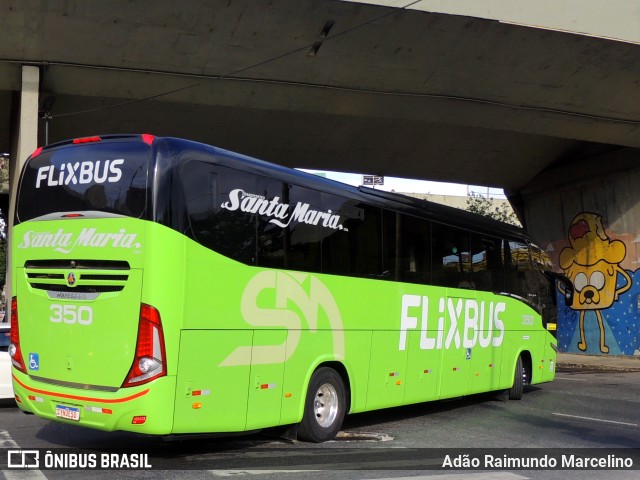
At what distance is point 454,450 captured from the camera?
8.52 m

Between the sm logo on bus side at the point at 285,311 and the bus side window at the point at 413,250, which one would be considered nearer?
the sm logo on bus side at the point at 285,311

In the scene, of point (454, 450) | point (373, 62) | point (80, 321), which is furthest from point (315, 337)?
point (373, 62)

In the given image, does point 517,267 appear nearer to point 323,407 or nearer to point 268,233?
point 323,407

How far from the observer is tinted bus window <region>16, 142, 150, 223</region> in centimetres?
713

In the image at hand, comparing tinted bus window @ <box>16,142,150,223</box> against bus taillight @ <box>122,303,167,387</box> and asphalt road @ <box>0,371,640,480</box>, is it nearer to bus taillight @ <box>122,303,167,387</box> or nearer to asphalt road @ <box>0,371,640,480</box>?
bus taillight @ <box>122,303,167,387</box>

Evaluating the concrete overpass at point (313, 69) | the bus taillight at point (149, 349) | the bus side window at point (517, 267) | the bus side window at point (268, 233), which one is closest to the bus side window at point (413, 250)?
the bus side window at point (268, 233)

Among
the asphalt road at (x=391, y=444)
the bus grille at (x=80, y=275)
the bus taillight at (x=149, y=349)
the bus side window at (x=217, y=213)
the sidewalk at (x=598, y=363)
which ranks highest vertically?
the bus side window at (x=217, y=213)

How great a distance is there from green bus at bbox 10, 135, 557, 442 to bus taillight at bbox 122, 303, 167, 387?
0.04 ft

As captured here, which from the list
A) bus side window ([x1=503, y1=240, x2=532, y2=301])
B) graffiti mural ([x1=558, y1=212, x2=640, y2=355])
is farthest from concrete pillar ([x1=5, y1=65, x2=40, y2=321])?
graffiti mural ([x1=558, y1=212, x2=640, y2=355])

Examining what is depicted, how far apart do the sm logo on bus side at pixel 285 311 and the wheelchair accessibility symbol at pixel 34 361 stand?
201cm

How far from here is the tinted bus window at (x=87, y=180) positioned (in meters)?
7.13

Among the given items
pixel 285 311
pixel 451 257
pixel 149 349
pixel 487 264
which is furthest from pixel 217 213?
pixel 487 264

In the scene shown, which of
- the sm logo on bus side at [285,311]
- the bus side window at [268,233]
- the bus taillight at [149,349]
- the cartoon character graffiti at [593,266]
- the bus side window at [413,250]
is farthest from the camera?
the cartoon character graffiti at [593,266]

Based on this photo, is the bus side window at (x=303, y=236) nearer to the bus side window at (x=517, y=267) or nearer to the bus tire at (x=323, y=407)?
the bus tire at (x=323, y=407)
